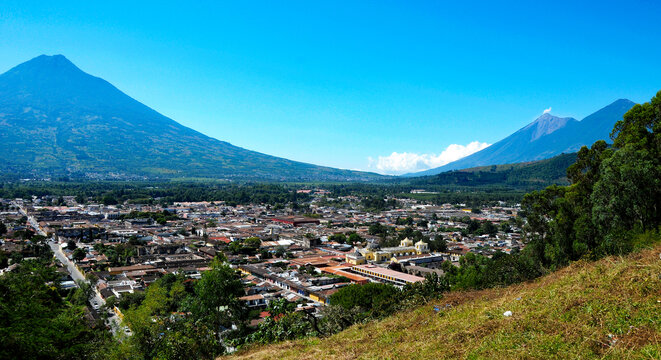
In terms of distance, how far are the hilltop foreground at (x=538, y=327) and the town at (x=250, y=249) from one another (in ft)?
21.3

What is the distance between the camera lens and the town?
17594mm

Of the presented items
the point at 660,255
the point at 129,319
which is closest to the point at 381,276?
the point at 129,319

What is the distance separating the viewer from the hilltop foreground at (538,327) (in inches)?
115

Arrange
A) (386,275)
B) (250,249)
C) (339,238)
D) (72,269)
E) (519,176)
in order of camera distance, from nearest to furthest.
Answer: (386,275) → (72,269) → (250,249) → (339,238) → (519,176)

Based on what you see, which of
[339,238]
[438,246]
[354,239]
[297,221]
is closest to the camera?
[438,246]

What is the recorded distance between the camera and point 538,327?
3.35 metres

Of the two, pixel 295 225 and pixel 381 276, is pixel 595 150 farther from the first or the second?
pixel 295 225

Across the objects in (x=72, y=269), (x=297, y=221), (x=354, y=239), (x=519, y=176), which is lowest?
(x=354, y=239)

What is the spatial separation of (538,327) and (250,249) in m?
25.4

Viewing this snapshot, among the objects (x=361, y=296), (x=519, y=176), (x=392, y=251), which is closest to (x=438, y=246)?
(x=392, y=251)

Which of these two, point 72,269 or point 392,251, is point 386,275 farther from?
point 72,269

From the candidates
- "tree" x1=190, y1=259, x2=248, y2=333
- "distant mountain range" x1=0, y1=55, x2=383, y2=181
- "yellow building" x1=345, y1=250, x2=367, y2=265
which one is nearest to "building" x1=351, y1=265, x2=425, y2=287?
"yellow building" x1=345, y1=250, x2=367, y2=265

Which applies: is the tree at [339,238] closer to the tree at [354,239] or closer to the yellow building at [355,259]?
the tree at [354,239]

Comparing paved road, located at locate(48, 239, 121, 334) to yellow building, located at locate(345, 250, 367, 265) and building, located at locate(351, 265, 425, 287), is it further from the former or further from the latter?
yellow building, located at locate(345, 250, 367, 265)
